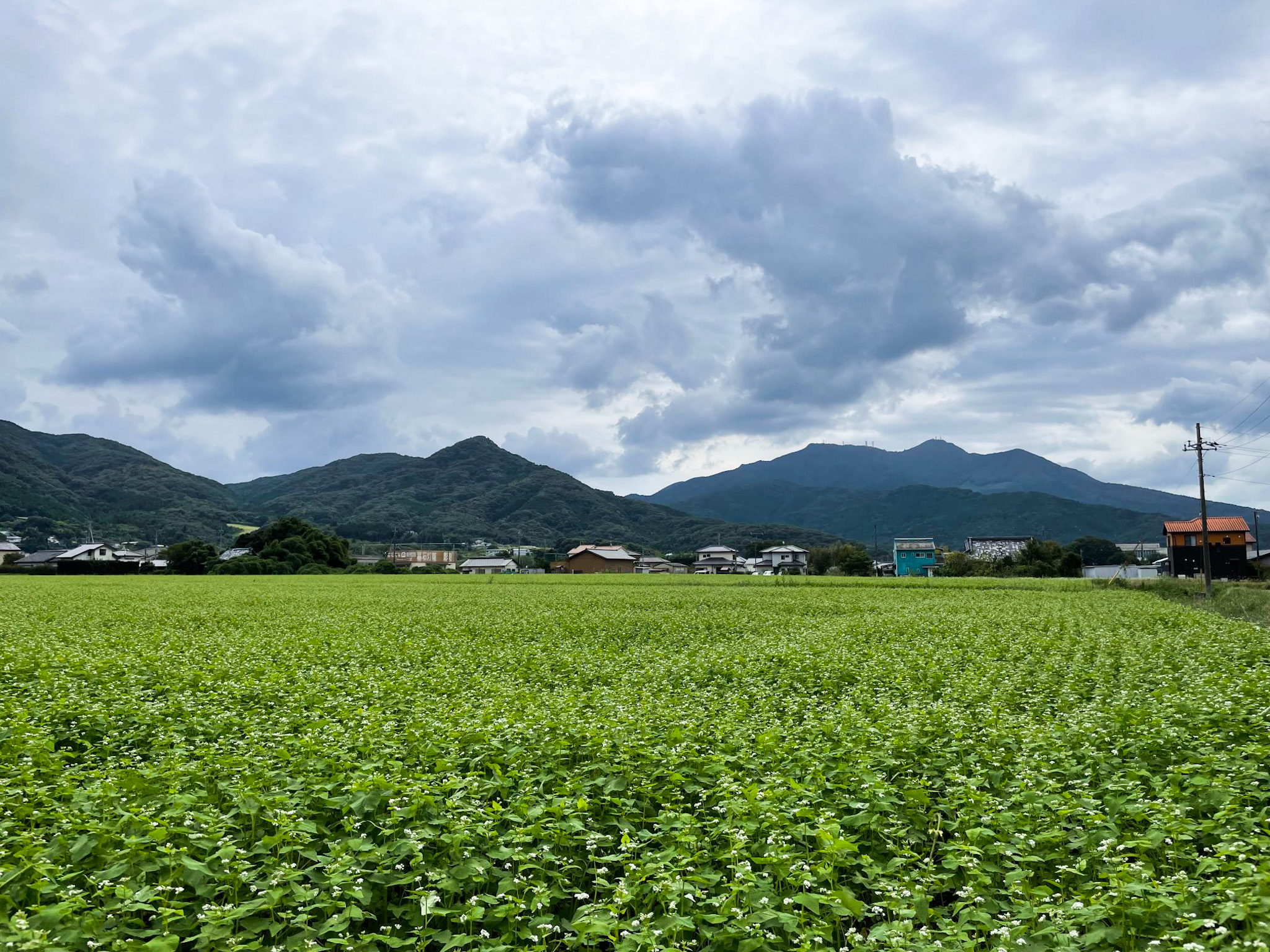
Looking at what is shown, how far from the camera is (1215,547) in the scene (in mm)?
82188

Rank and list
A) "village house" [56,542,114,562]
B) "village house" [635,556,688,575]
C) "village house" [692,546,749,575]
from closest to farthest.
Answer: "village house" [56,542,114,562]
"village house" [635,556,688,575]
"village house" [692,546,749,575]

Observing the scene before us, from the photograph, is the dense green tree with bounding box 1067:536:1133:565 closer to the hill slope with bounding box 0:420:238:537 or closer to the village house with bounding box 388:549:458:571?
the village house with bounding box 388:549:458:571

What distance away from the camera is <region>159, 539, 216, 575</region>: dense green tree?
9562cm

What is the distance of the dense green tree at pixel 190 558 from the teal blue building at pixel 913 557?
3741 inches

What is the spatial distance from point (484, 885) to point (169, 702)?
29.2 ft

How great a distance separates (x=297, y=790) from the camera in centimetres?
775

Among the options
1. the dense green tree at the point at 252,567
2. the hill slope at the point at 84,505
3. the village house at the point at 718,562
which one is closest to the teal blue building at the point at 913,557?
the village house at the point at 718,562

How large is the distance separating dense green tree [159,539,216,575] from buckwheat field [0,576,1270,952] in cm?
8920

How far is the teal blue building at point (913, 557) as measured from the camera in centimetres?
11794

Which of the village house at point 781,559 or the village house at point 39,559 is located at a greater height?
the village house at point 39,559

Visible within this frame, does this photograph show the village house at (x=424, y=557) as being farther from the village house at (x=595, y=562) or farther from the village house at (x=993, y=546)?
the village house at (x=993, y=546)

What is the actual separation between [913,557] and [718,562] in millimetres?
37779

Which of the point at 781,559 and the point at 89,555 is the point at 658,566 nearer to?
the point at 781,559

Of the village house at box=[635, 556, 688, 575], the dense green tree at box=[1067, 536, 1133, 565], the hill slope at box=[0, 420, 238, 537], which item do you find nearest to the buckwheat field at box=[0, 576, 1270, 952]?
the village house at box=[635, 556, 688, 575]
